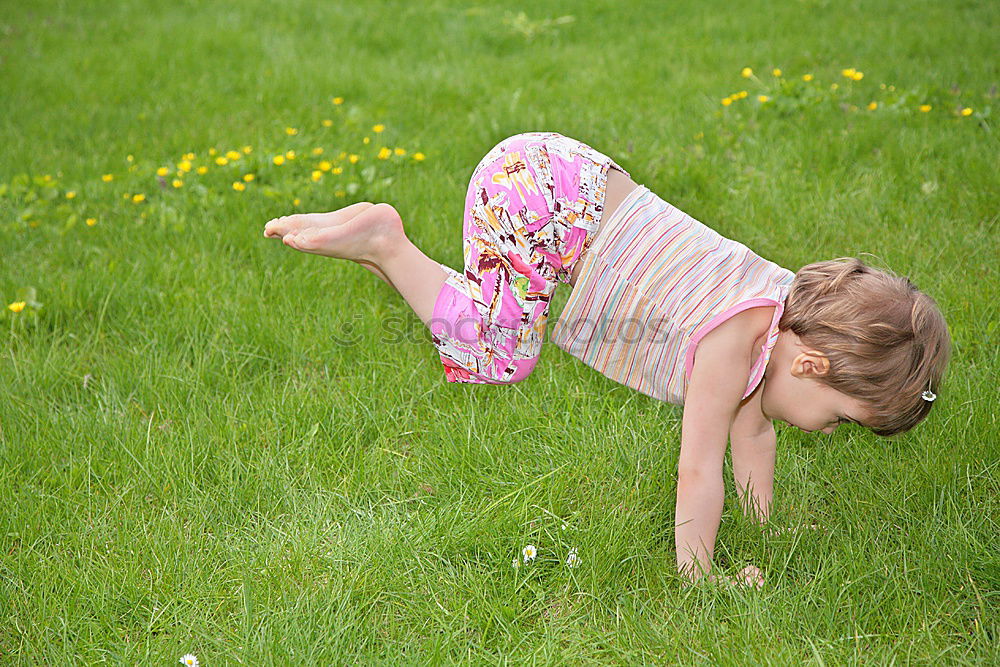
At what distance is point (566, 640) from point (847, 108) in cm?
347

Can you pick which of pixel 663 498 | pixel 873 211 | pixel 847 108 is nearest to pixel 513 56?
pixel 847 108

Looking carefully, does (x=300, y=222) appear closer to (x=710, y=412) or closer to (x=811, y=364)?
(x=710, y=412)

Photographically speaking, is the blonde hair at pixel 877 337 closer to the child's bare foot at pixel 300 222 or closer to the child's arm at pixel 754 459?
the child's arm at pixel 754 459

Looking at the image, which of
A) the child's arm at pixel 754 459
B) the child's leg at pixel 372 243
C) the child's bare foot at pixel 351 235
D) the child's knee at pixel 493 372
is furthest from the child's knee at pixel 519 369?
the child's arm at pixel 754 459

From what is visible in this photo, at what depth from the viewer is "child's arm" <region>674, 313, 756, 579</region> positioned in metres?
1.92

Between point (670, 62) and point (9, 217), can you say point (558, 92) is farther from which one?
point (9, 217)

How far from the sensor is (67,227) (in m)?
→ 3.70

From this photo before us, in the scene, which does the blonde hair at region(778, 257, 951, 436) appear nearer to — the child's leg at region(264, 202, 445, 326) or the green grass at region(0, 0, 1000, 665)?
the green grass at region(0, 0, 1000, 665)

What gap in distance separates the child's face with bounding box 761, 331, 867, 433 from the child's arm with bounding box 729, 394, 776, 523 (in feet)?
0.41

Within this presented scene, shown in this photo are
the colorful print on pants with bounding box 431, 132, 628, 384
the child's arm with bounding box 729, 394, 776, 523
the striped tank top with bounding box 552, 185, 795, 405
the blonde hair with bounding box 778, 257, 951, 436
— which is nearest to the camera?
the blonde hair with bounding box 778, 257, 951, 436

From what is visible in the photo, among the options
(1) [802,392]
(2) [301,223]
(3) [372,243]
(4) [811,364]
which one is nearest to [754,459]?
(1) [802,392]

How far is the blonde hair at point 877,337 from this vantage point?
1850 mm

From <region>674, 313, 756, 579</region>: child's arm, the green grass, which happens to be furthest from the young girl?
the green grass

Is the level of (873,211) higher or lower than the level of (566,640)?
higher
